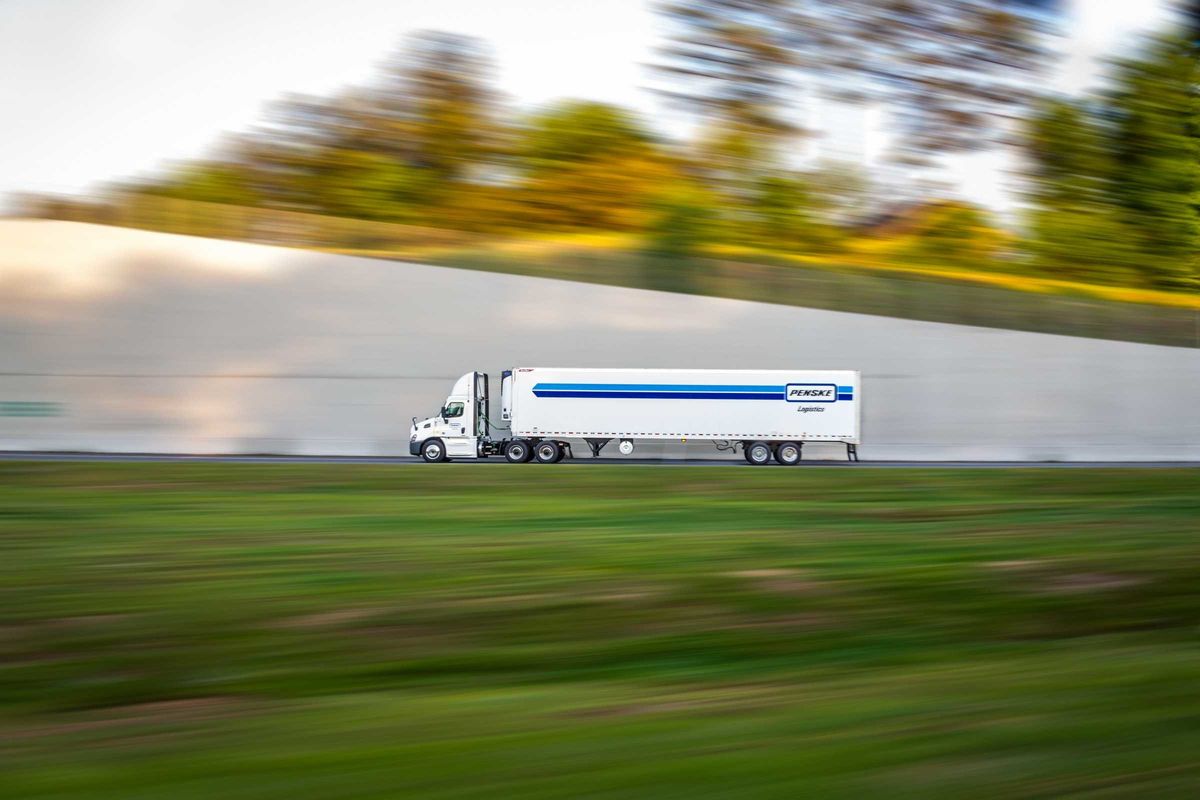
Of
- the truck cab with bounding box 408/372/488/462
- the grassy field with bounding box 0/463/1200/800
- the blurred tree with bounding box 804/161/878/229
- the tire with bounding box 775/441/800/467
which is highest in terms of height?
the blurred tree with bounding box 804/161/878/229

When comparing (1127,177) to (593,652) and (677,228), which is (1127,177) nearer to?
(677,228)

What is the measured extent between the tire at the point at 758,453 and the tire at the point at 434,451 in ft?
28.9

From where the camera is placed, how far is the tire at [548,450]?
31859 mm

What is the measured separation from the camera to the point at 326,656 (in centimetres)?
747

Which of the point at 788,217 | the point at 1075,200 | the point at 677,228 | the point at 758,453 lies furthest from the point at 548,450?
the point at 1075,200

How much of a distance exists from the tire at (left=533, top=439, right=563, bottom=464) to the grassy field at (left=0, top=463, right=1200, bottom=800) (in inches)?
635

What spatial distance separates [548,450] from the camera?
3188 centimetres

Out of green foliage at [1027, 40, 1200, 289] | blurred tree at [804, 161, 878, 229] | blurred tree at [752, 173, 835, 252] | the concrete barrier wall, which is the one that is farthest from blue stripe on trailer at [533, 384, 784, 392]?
green foliage at [1027, 40, 1200, 289]

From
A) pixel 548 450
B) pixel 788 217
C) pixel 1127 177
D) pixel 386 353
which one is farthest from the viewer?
pixel 1127 177

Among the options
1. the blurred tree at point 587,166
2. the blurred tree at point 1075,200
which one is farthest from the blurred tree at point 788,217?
the blurred tree at point 1075,200

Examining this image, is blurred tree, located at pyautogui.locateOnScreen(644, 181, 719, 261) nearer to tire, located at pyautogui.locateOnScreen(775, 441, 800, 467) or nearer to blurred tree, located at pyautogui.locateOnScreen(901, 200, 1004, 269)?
tire, located at pyautogui.locateOnScreen(775, 441, 800, 467)

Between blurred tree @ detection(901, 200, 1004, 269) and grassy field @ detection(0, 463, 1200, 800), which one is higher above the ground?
blurred tree @ detection(901, 200, 1004, 269)

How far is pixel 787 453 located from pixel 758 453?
0.82m

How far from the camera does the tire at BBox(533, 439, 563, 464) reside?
3186cm
